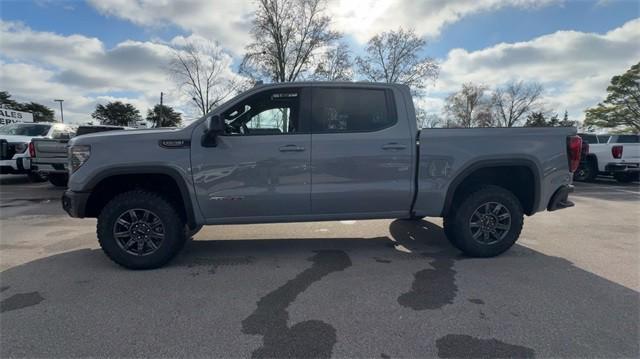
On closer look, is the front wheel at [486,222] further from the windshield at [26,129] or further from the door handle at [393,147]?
the windshield at [26,129]

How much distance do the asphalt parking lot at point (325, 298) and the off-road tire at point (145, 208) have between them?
0.13 metres

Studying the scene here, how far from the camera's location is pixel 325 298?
3305mm

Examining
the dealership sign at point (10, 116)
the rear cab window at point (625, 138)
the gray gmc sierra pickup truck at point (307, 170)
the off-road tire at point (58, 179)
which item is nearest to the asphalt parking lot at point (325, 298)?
the gray gmc sierra pickup truck at point (307, 170)

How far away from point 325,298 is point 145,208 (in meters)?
2.17

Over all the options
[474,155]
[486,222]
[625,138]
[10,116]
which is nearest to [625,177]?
[625,138]

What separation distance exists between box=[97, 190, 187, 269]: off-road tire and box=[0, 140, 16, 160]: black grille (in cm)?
897

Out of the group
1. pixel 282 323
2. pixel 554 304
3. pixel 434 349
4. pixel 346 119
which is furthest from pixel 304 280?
pixel 554 304

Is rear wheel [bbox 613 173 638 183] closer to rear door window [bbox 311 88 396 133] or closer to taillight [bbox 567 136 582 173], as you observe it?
taillight [bbox 567 136 582 173]

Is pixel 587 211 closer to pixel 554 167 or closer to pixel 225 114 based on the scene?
pixel 554 167

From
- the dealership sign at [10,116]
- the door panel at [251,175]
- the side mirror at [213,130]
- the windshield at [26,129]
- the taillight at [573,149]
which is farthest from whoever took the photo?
the dealership sign at [10,116]

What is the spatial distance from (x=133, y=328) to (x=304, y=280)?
1.58 m

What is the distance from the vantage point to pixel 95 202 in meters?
4.14

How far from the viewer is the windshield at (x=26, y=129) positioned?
38.0 feet

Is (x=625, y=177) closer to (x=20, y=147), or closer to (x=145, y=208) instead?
(x=145, y=208)
